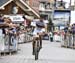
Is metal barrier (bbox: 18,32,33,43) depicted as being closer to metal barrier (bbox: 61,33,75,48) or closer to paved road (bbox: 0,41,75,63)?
metal barrier (bbox: 61,33,75,48)

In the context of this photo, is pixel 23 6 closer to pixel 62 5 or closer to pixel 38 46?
pixel 62 5

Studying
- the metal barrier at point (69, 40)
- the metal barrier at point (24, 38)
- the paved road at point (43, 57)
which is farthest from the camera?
the metal barrier at point (24, 38)

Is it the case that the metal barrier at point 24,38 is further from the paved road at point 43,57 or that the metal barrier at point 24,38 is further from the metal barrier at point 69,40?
the paved road at point 43,57

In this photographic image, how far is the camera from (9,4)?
69562mm

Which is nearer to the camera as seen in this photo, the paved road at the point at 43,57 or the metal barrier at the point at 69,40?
the paved road at the point at 43,57

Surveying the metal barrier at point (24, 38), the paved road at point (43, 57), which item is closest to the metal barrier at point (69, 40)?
the paved road at point (43, 57)

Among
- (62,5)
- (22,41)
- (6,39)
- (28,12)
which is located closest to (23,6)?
(28,12)

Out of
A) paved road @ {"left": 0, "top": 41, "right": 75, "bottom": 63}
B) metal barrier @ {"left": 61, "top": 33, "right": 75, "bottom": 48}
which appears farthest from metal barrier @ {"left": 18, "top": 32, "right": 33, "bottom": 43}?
paved road @ {"left": 0, "top": 41, "right": 75, "bottom": 63}

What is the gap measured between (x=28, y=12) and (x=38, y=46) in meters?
44.0

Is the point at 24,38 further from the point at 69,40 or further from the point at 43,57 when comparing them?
the point at 43,57

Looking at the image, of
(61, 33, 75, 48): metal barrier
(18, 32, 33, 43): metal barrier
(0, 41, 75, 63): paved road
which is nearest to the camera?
(0, 41, 75, 63): paved road

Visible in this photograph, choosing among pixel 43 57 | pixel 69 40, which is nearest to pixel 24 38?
pixel 69 40

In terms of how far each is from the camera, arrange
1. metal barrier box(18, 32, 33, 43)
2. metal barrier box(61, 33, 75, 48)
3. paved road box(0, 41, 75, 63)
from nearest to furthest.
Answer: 1. paved road box(0, 41, 75, 63)
2. metal barrier box(61, 33, 75, 48)
3. metal barrier box(18, 32, 33, 43)

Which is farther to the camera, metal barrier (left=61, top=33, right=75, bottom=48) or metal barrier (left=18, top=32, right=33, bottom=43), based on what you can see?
metal barrier (left=18, top=32, right=33, bottom=43)
